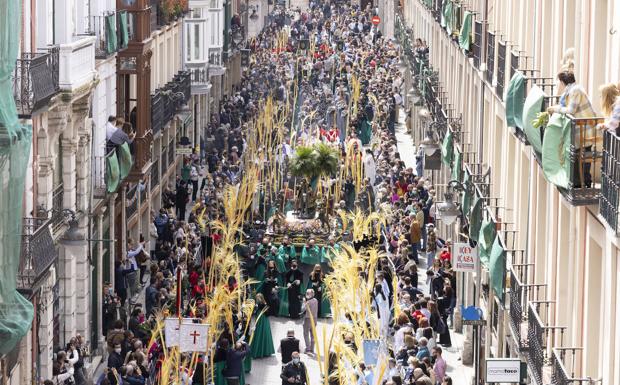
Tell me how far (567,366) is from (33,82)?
11.4 m

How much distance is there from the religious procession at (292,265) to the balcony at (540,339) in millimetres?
3283

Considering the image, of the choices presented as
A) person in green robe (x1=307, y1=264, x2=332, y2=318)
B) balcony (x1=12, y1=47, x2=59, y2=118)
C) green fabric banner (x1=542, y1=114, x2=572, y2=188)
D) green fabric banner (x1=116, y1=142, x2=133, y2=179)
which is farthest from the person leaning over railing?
green fabric banner (x1=116, y1=142, x2=133, y2=179)

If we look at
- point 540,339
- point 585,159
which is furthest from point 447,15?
point 585,159

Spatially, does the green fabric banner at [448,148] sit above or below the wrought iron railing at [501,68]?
below

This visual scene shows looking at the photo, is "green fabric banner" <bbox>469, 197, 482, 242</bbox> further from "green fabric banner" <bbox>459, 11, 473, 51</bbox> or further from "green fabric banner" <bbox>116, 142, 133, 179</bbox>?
"green fabric banner" <bbox>116, 142, 133, 179</bbox>

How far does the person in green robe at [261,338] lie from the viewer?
4234cm

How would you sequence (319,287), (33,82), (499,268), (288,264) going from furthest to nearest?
1. (288,264)
2. (319,287)
3. (499,268)
4. (33,82)

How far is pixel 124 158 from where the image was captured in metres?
45.4

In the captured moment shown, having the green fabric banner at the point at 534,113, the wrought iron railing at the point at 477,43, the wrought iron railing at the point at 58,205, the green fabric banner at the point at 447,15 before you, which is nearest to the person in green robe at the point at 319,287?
the wrought iron railing at the point at 477,43

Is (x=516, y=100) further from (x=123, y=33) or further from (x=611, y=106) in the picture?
(x=123, y=33)

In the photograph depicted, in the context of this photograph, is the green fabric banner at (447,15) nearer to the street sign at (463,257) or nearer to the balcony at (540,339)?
the street sign at (463,257)

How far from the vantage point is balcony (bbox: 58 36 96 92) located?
36.8m

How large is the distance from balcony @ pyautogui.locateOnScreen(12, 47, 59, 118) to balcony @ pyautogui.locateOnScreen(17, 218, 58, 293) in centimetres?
209

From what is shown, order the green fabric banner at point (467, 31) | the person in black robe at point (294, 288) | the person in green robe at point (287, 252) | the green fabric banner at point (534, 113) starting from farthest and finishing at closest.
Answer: the person in green robe at point (287, 252) → the person in black robe at point (294, 288) → the green fabric banner at point (467, 31) → the green fabric banner at point (534, 113)
